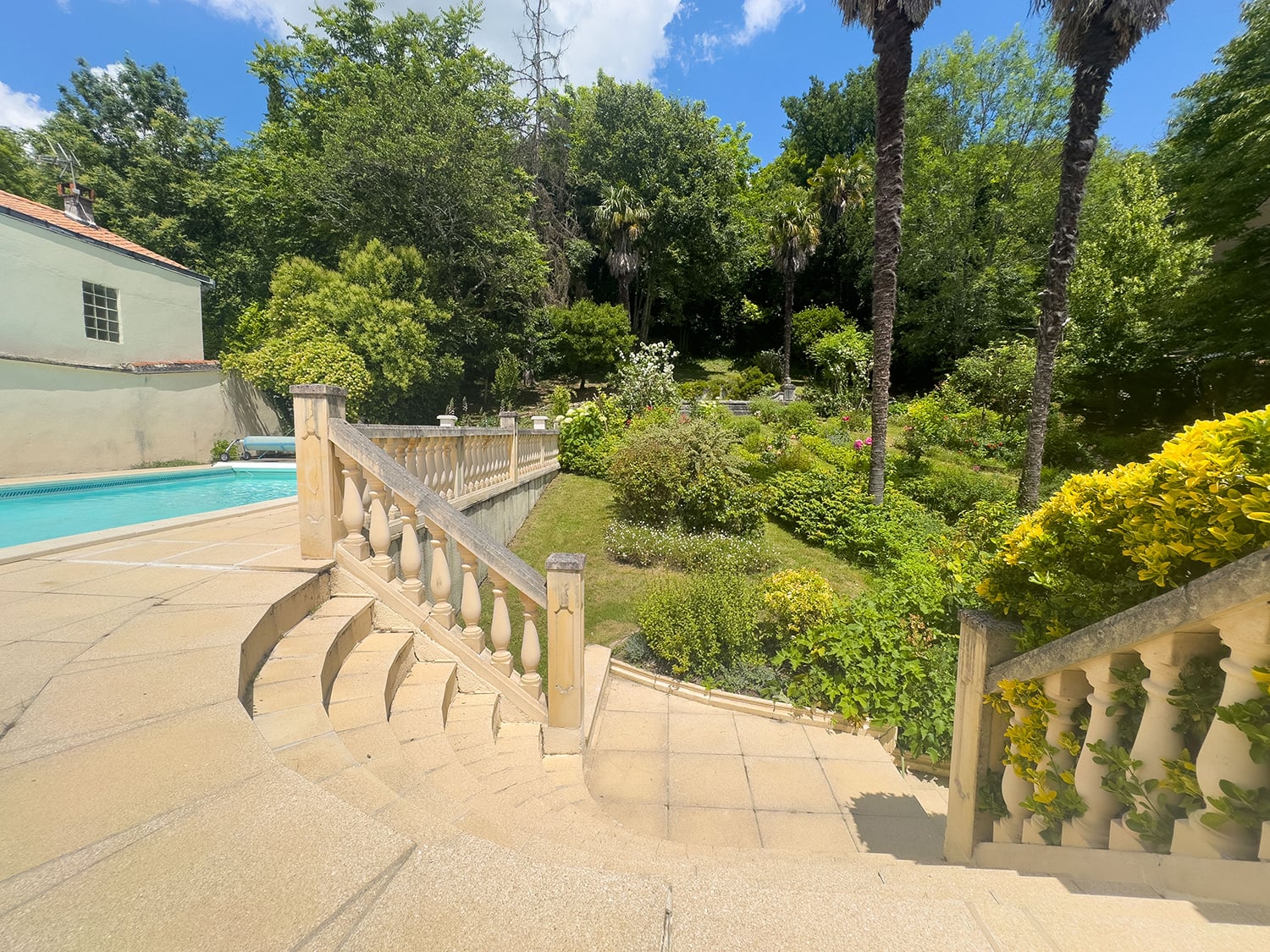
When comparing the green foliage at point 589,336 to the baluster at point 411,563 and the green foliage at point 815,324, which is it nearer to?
the green foliage at point 815,324

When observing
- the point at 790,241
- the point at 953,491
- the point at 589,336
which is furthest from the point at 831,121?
the point at 953,491

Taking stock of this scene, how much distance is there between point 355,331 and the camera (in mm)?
15977

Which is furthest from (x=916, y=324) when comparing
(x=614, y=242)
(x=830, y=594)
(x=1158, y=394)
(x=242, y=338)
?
(x=242, y=338)

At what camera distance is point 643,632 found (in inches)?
231

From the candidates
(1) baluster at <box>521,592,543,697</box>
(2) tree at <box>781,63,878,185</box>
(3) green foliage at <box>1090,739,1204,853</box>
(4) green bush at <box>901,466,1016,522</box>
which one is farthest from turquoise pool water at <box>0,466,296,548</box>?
(2) tree at <box>781,63,878,185</box>

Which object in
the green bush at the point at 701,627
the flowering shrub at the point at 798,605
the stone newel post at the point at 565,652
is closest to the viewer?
the stone newel post at the point at 565,652

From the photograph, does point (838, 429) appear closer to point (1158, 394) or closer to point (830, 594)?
point (1158, 394)

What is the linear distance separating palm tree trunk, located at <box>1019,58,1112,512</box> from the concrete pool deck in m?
10.5

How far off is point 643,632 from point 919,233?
88.9ft

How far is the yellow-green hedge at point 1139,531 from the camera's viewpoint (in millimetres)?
1646

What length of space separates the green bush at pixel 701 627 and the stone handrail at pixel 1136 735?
301 cm

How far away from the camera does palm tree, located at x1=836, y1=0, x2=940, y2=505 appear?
991 centimetres

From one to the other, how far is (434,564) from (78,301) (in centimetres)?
1633

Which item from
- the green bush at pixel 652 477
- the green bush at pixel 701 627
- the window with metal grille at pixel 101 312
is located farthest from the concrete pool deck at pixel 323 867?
the window with metal grille at pixel 101 312
